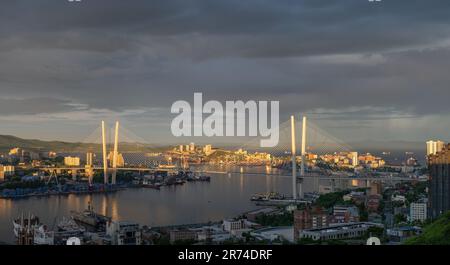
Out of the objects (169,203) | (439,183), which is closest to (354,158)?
(439,183)

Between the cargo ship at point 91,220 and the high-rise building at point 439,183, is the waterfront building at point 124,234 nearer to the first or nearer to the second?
the cargo ship at point 91,220

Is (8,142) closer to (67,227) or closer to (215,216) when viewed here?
(67,227)

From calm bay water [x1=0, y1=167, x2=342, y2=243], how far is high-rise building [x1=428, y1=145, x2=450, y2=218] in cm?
218

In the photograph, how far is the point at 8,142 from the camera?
13.5ft

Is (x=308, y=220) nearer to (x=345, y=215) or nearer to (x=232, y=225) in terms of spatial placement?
(x=232, y=225)

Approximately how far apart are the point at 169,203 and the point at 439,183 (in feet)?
10.7

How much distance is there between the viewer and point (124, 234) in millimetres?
3689

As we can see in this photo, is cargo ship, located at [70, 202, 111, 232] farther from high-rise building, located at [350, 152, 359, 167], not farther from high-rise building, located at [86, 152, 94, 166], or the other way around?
high-rise building, located at [350, 152, 359, 167]

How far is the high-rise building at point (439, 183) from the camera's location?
4957mm

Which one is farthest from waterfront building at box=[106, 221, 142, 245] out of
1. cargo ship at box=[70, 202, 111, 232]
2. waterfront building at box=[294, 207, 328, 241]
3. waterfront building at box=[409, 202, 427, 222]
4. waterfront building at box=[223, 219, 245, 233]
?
waterfront building at box=[409, 202, 427, 222]

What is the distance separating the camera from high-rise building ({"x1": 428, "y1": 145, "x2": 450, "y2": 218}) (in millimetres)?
4957
